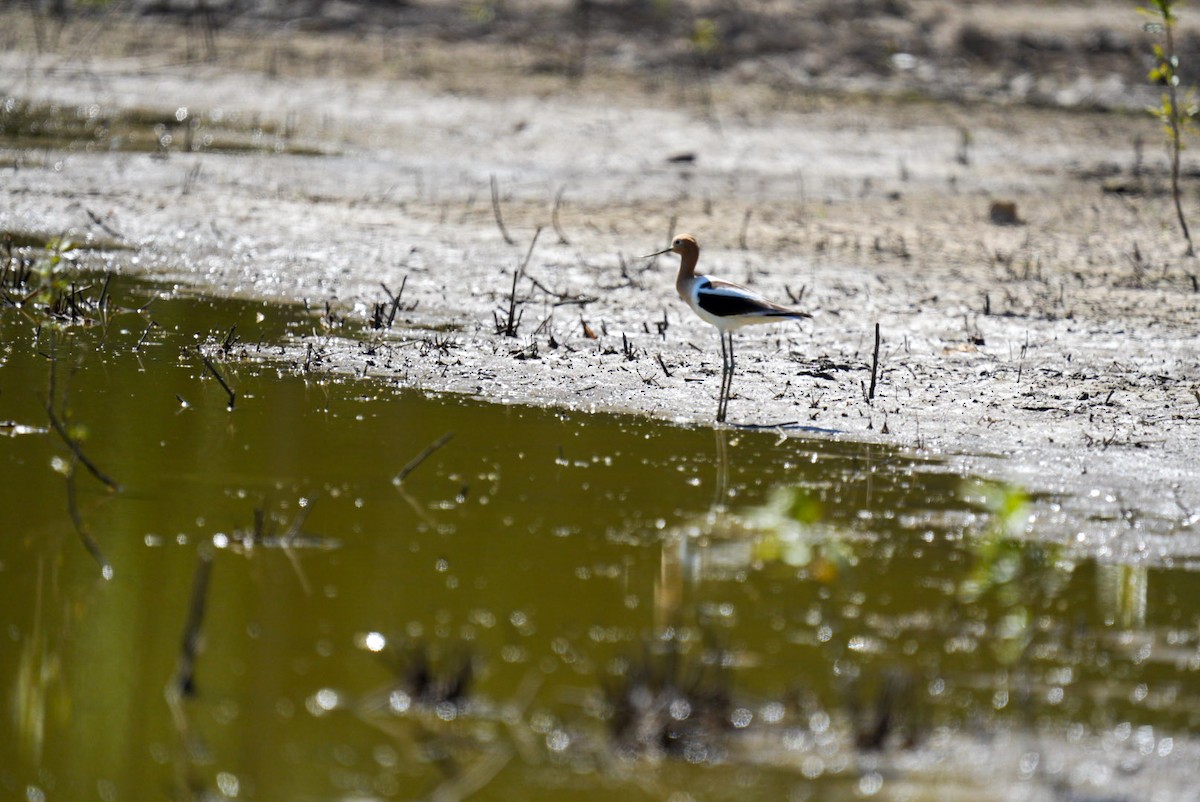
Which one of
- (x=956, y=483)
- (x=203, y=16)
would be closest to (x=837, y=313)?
(x=956, y=483)

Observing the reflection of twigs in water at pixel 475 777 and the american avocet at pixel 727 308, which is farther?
the american avocet at pixel 727 308

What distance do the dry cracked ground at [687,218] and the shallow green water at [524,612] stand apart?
2.35ft

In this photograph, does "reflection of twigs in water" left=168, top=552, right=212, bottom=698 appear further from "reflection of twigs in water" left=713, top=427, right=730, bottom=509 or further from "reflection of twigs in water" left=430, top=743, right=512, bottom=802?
"reflection of twigs in water" left=713, top=427, right=730, bottom=509

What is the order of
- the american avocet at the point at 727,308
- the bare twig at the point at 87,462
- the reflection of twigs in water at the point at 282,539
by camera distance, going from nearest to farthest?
the reflection of twigs in water at the point at 282,539 → the bare twig at the point at 87,462 → the american avocet at the point at 727,308

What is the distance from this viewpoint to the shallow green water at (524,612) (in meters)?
4.46

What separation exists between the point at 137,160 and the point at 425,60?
244 inches

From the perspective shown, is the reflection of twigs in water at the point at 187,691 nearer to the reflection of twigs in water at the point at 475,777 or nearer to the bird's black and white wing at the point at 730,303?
the reflection of twigs in water at the point at 475,777

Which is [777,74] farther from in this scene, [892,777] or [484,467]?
[892,777]

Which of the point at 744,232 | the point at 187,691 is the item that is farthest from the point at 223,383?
the point at 744,232

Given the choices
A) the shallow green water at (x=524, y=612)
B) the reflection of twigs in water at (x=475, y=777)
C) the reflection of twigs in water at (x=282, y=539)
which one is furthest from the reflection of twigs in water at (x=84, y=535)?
the reflection of twigs in water at (x=475, y=777)

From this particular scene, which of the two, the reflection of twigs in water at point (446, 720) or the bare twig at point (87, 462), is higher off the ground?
the reflection of twigs in water at point (446, 720)

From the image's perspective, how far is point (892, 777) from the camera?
14.4ft

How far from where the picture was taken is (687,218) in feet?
44.2

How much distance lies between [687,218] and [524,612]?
8.35 m
